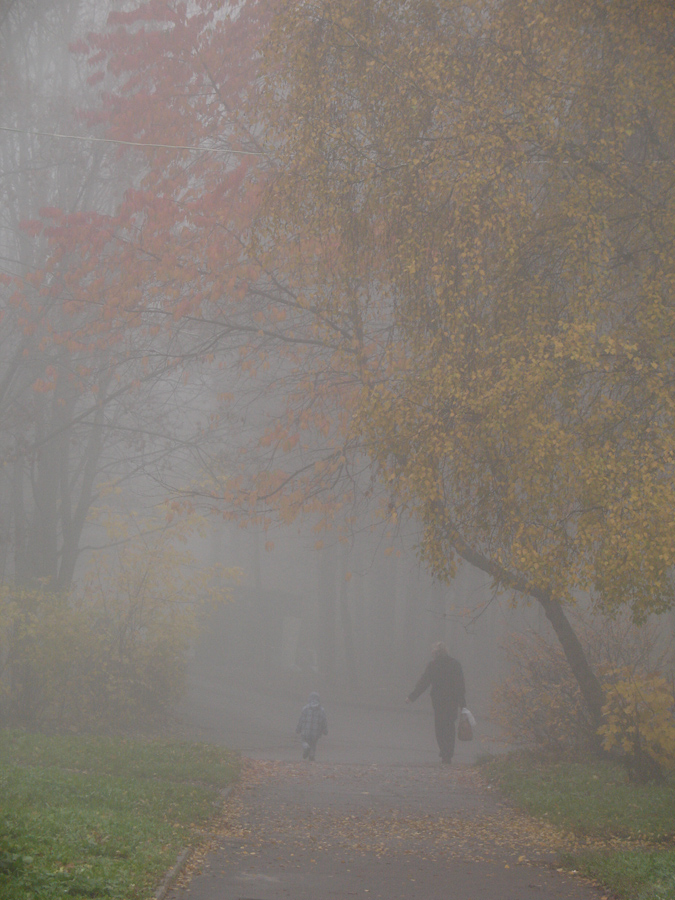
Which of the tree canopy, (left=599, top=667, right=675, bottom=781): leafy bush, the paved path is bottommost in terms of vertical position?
the paved path

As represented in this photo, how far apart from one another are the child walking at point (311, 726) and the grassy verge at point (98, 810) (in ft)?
8.10

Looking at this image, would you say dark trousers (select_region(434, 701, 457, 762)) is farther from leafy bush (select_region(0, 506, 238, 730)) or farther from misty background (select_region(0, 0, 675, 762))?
leafy bush (select_region(0, 506, 238, 730))

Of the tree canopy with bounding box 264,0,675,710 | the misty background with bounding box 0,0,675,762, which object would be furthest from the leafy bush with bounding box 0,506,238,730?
the tree canopy with bounding box 264,0,675,710

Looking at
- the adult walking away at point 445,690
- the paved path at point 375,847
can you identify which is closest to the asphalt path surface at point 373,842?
the paved path at point 375,847

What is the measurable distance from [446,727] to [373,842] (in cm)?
662

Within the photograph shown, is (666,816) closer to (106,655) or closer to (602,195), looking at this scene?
(602,195)

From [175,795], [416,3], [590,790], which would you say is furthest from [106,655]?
[416,3]

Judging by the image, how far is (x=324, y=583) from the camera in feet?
103

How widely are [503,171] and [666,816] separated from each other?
612cm

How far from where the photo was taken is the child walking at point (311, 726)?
48.3 ft

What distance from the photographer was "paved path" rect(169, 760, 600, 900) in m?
5.71

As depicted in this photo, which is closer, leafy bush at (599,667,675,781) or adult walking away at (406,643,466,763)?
leafy bush at (599,667,675,781)

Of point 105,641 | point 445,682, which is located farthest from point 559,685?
point 105,641

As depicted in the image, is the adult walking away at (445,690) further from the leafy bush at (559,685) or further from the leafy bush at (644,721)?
the leafy bush at (644,721)
